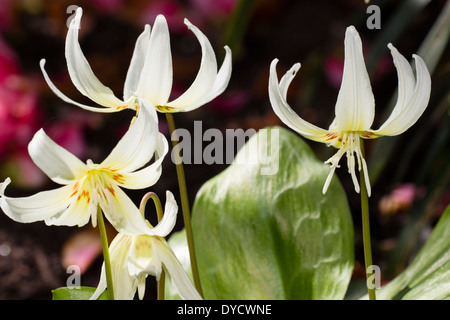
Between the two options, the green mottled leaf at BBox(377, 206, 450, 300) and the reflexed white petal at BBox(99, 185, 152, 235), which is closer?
the reflexed white petal at BBox(99, 185, 152, 235)

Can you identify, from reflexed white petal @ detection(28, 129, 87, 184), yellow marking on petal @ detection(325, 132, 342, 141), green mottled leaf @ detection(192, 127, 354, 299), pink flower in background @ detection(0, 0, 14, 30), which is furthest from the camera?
pink flower in background @ detection(0, 0, 14, 30)

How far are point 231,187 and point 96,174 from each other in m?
0.28

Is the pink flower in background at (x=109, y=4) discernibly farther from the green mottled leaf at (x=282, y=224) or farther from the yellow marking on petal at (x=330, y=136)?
the yellow marking on petal at (x=330, y=136)

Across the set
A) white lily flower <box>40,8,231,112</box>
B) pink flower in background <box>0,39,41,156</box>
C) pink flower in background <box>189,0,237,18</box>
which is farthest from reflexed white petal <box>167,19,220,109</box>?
pink flower in background <box>189,0,237,18</box>

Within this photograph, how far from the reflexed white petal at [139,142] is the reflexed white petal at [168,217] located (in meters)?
0.04

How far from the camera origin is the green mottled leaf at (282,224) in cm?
70

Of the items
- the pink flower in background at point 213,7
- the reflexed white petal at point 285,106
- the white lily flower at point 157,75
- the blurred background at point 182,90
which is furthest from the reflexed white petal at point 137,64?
the pink flower in background at point 213,7

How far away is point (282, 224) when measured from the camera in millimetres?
700

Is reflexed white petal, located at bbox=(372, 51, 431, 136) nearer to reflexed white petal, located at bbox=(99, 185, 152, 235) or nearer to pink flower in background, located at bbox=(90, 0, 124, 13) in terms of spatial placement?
reflexed white petal, located at bbox=(99, 185, 152, 235)

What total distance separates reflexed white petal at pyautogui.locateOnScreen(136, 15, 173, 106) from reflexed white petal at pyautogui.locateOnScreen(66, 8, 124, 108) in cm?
3

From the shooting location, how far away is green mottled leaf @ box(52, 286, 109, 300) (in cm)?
52

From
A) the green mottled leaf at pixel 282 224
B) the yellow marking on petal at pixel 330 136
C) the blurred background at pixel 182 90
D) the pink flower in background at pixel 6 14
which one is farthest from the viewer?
the pink flower in background at pixel 6 14

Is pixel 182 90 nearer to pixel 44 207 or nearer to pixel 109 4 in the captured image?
pixel 109 4

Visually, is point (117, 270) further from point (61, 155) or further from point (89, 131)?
point (89, 131)
